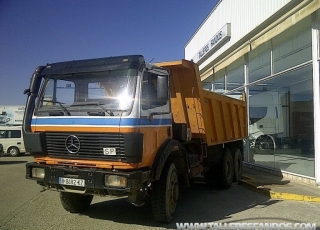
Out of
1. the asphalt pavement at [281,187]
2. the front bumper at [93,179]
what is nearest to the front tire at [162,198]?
the front bumper at [93,179]

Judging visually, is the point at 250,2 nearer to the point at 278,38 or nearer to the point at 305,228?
the point at 278,38

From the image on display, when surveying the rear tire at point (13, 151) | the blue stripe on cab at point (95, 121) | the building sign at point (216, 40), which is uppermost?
the building sign at point (216, 40)

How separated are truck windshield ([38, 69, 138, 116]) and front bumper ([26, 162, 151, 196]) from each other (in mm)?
891

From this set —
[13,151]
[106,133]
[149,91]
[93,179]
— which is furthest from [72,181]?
[13,151]

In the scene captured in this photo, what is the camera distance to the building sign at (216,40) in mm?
12836

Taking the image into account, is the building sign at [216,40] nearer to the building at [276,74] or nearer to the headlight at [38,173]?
the building at [276,74]

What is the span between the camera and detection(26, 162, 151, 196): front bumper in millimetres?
4301

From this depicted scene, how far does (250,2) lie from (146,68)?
7.73m

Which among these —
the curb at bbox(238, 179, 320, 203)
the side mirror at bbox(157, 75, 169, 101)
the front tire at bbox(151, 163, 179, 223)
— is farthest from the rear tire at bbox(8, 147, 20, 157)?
the side mirror at bbox(157, 75, 169, 101)

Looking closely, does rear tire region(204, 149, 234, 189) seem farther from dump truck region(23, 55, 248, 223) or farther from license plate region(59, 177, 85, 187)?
license plate region(59, 177, 85, 187)

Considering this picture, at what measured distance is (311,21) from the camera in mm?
7875

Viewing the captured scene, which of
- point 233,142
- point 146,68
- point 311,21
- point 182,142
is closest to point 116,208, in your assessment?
point 182,142

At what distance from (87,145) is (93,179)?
53cm

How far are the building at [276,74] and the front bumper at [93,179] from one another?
5.33 metres
